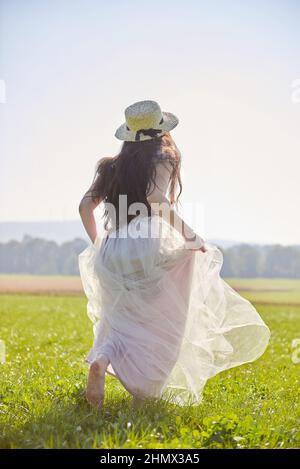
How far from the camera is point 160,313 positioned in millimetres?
5629

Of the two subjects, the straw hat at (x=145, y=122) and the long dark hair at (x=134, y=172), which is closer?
the long dark hair at (x=134, y=172)

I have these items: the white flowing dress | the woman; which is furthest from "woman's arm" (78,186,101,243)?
the white flowing dress

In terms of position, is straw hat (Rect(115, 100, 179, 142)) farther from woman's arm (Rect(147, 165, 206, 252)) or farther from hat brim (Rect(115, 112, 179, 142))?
woman's arm (Rect(147, 165, 206, 252))

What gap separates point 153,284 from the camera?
5570 mm

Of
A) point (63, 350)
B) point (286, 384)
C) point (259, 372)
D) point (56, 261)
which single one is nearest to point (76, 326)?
point (63, 350)

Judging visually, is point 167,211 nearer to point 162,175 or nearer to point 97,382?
point 162,175

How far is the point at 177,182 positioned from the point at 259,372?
11.2 ft

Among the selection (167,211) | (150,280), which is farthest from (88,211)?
(150,280)

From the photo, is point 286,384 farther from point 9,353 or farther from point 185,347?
point 9,353

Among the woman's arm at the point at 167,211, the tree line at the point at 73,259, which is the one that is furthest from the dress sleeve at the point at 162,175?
the tree line at the point at 73,259

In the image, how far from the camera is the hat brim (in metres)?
5.81

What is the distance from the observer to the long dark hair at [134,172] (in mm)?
5609

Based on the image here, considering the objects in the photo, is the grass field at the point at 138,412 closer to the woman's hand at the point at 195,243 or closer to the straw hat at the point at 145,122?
the woman's hand at the point at 195,243

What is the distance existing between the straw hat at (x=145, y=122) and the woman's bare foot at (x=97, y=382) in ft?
6.65
